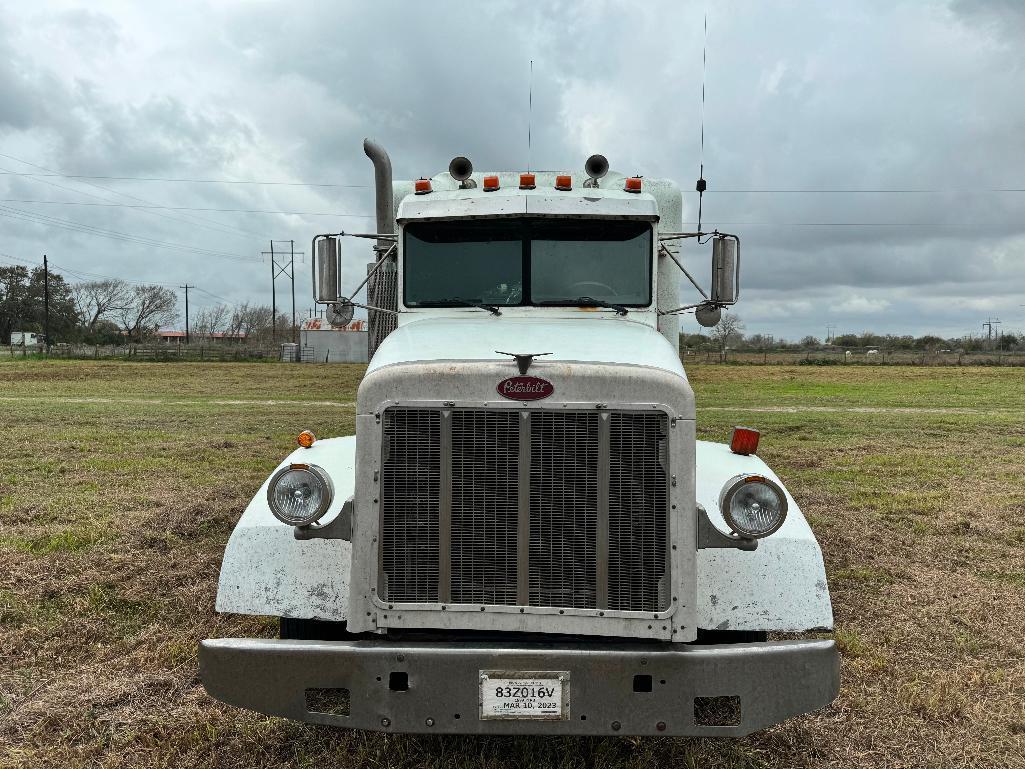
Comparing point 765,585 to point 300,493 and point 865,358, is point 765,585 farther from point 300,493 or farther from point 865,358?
point 865,358

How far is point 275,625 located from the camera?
5.64m

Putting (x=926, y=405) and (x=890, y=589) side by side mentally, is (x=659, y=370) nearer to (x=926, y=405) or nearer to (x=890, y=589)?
(x=890, y=589)

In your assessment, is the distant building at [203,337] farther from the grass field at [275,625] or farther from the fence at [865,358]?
the grass field at [275,625]

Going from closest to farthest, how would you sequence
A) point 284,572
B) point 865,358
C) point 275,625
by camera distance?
point 284,572 < point 275,625 < point 865,358

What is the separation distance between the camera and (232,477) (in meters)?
10.4

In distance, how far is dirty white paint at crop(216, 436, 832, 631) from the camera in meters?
3.89

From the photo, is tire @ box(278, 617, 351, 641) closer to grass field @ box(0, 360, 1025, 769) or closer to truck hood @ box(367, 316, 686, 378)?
grass field @ box(0, 360, 1025, 769)

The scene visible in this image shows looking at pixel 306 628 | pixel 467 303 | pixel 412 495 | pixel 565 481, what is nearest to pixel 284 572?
pixel 306 628

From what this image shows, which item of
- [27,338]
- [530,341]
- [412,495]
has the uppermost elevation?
[27,338]

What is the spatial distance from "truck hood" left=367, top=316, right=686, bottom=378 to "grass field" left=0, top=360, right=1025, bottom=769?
73.5 inches

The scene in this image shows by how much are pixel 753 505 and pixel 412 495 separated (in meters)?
1.49

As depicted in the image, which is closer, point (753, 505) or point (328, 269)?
point (753, 505)

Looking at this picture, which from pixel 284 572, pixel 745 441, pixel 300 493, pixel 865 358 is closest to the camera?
pixel 300 493

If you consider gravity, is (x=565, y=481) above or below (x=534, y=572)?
above
